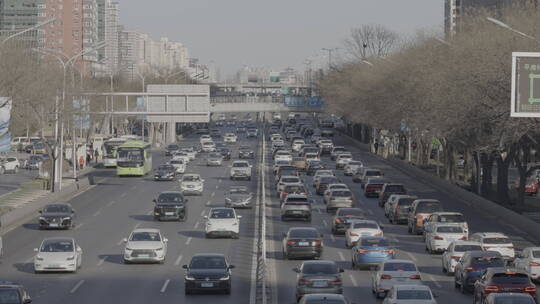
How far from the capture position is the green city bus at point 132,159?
83750 mm

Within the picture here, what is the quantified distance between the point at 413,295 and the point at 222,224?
2264cm

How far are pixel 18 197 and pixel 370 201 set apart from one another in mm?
21406

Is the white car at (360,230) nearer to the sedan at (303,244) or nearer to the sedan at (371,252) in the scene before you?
the sedan at (303,244)

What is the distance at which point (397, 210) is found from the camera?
55.1 metres

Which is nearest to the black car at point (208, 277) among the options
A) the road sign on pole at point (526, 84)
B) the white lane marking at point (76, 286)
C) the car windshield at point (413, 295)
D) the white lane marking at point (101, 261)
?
the white lane marking at point (76, 286)

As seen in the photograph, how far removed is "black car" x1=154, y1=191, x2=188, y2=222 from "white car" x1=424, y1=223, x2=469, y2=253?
16.1 metres

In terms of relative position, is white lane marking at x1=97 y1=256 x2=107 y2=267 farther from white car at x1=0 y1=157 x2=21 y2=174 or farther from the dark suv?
white car at x1=0 y1=157 x2=21 y2=174

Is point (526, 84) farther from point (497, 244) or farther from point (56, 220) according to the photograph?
point (56, 220)

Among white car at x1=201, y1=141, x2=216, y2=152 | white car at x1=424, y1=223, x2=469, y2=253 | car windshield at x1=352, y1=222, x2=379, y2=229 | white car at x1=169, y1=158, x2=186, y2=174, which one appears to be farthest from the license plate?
white car at x1=201, y1=141, x2=216, y2=152

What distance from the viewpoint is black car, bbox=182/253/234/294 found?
32438 millimetres

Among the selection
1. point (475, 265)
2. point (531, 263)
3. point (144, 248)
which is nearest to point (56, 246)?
point (144, 248)

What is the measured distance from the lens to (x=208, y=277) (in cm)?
3253

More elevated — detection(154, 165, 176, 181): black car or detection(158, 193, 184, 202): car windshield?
detection(158, 193, 184, 202): car windshield

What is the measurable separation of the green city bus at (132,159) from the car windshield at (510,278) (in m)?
57.3
